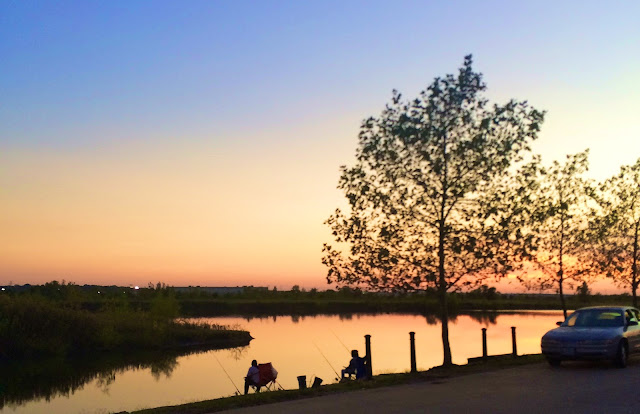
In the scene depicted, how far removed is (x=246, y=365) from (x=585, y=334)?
24.0 meters

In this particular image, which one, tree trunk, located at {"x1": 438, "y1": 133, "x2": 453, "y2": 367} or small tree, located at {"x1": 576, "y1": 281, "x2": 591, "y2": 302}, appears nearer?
tree trunk, located at {"x1": 438, "y1": 133, "x2": 453, "y2": 367}

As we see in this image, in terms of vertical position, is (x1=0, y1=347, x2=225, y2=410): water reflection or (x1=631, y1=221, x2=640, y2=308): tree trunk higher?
(x1=631, y1=221, x2=640, y2=308): tree trunk

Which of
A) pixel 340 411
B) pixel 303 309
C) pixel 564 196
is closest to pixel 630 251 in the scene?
pixel 564 196

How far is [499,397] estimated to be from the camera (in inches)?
541

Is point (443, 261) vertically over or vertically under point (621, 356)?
over

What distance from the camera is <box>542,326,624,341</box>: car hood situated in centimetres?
1877

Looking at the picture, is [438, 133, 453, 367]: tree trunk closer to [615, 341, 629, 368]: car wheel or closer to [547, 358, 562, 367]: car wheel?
[547, 358, 562, 367]: car wheel

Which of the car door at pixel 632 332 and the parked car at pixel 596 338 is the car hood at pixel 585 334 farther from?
the car door at pixel 632 332

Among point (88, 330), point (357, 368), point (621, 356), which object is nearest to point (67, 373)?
point (88, 330)

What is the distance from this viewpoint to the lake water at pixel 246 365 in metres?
29.0

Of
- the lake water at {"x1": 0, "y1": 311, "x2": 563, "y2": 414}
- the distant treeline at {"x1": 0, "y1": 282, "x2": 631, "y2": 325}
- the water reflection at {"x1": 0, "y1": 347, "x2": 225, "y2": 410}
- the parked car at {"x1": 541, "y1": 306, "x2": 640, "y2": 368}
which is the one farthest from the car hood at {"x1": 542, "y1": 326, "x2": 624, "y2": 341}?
the distant treeline at {"x1": 0, "y1": 282, "x2": 631, "y2": 325}

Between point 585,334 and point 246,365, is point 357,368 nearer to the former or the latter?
point 585,334

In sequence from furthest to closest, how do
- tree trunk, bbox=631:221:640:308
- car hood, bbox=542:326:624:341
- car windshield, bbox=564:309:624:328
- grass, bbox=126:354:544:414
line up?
1. tree trunk, bbox=631:221:640:308
2. car windshield, bbox=564:309:624:328
3. car hood, bbox=542:326:624:341
4. grass, bbox=126:354:544:414

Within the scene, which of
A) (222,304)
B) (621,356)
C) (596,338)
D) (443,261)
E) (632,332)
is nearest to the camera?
(596,338)
